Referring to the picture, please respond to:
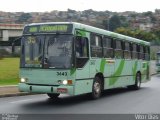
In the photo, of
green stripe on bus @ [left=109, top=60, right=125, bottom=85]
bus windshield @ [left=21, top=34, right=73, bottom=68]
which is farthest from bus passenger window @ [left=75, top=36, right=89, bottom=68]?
green stripe on bus @ [left=109, top=60, right=125, bottom=85]

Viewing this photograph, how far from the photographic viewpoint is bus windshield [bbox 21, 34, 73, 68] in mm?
14781

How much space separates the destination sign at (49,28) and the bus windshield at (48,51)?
0.64 feet

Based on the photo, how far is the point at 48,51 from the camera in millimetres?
14961

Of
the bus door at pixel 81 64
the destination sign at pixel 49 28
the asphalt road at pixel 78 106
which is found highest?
the destination sign at pixel 49 28

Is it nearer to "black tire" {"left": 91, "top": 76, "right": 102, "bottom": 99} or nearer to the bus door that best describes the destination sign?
the bus door

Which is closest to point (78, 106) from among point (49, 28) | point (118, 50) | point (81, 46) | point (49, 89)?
point (49, 89)

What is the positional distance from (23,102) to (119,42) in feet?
20.6

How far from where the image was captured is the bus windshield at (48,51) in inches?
582

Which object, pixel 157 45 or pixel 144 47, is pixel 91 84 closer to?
pixel 144 47

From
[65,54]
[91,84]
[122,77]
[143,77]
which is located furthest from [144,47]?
[65,54]

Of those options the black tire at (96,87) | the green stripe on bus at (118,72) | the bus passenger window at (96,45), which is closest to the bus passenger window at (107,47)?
the bus passenger window at (96,45)

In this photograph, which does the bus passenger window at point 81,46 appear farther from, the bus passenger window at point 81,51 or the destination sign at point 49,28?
the destination sign at point 49,28

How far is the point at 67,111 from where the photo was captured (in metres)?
13.2

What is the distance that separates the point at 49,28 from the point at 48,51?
0.90 m
